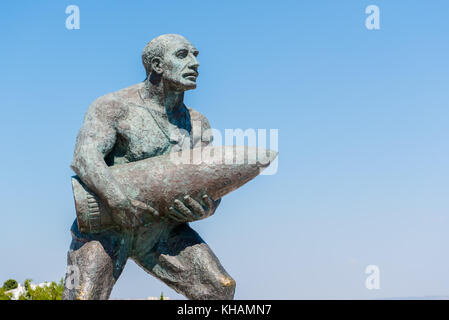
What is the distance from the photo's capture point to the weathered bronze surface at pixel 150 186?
5766 mm

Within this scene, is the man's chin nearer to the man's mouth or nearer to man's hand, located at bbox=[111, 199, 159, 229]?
the man's mouth

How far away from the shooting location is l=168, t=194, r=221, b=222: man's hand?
5855mm

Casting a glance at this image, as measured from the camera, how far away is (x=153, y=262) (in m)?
6.37

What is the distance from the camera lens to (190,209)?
5902 millimetres

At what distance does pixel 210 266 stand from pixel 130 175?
1.31 meters

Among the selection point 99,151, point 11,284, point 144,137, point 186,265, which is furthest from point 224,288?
point 11,284

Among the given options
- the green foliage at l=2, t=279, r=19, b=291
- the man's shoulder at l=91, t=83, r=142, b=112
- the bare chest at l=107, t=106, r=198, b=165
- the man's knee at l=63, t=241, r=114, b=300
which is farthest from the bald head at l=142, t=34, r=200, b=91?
the green foliage at l=2, t=279, r=19, b=291

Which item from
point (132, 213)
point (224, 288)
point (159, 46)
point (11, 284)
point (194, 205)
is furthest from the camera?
point (11, 284)

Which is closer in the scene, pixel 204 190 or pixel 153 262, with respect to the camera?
pixel 204 190

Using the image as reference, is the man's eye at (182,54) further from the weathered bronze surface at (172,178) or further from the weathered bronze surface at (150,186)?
the weathered bronze surface at (172,178)

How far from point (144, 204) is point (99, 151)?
708 millimetres

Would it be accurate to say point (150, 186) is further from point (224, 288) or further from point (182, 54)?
point (182, 54)
